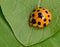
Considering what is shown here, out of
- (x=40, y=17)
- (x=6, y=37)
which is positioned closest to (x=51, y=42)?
(x=40, y=17)

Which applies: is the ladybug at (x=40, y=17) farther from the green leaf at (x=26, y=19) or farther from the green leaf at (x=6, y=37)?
the green leaf at (x=6, y=37)

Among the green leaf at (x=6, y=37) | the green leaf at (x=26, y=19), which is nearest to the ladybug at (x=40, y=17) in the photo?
the green leaf at (x=26, y=19)

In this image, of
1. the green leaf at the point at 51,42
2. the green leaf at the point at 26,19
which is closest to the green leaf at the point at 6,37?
the green leaf at the point at 26,19

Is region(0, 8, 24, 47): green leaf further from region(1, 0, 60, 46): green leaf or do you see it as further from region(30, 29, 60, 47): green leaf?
region(30, 29, 60, 47): green leaf

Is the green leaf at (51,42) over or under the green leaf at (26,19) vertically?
under

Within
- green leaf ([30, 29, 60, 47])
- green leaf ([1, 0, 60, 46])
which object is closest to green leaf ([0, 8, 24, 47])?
green leaf ([1, 0, 60, 46])

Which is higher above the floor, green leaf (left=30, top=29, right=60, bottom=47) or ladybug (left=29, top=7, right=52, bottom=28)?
ladybug (left=29, top=7, right=52, bottom=28)

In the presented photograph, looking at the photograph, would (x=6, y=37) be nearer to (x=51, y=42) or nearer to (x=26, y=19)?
(x=26, y=19)

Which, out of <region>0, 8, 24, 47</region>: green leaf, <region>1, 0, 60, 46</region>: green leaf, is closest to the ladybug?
<region>1, 0, 60, 46</region>: green leaf
